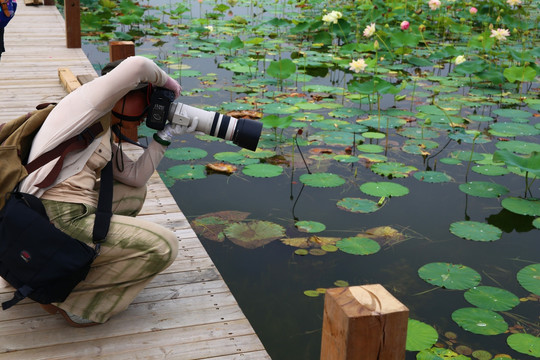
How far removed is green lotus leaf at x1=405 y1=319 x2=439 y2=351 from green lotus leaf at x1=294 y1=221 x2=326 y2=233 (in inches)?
25.4

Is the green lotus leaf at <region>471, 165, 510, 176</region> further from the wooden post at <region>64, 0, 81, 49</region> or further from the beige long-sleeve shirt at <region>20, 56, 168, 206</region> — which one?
the wooden post at <region>64, 0, 81, 49</region>

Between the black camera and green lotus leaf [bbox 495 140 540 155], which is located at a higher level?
the black camera

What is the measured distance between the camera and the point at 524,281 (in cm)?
215

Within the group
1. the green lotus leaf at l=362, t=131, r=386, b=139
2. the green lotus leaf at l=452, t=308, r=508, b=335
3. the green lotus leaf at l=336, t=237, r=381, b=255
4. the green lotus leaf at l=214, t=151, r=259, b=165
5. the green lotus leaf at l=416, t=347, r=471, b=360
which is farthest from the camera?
the green lotus leaf at l=362, t=131, r=386, b=139

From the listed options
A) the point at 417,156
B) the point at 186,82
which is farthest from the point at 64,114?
the point at 186,82

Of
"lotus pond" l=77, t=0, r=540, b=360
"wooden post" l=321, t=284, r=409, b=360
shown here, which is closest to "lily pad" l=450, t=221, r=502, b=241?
"lotus pond" l=77, t=0, r=540, b=360

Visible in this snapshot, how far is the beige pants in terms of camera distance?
1.47 m

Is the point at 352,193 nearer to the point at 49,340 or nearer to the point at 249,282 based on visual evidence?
the point at 249,282

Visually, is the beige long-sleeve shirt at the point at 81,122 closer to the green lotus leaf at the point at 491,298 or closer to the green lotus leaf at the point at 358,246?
the green lotus leaf at the point at 358,246

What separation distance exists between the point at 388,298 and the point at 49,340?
3.07ft

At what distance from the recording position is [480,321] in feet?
6.31

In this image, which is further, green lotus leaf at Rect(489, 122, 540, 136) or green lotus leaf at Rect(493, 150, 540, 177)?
green lotus leaf at Rect(489, 122, 540, 136)

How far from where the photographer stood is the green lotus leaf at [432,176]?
2.95 meters

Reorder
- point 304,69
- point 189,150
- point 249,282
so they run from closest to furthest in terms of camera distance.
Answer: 1. point 249,282
2. point 189,150
3. point 304,69
